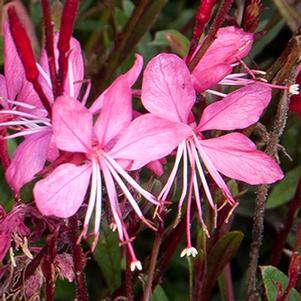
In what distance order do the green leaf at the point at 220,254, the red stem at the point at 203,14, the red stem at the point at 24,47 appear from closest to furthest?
1. the red stem at the point at 24,47
2. the red stem at the point at 203,14
3. the green leaf at the point at 220,254

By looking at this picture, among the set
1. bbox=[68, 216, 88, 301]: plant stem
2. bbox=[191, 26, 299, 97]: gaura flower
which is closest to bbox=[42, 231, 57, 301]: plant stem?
bbox=[68, 216, 88, 301]: plant stem

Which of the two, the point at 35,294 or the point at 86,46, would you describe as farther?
the point at 86,46

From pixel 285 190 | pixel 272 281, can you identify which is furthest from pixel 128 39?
pixel 272 281

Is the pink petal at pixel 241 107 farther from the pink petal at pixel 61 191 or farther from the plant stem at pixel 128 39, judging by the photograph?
the plant stem at pixel 128 39

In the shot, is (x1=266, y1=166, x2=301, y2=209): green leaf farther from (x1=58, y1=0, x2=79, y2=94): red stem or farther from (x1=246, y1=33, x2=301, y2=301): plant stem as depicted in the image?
(x1=58, y1=0, x2=79, y2=94): red stem

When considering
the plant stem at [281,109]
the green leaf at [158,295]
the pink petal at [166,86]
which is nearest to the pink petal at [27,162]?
the pink petal at [166,86]

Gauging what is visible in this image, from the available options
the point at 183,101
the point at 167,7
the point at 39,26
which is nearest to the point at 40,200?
the point at 183,101

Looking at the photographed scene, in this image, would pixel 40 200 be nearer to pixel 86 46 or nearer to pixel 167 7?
pixel 86 46
